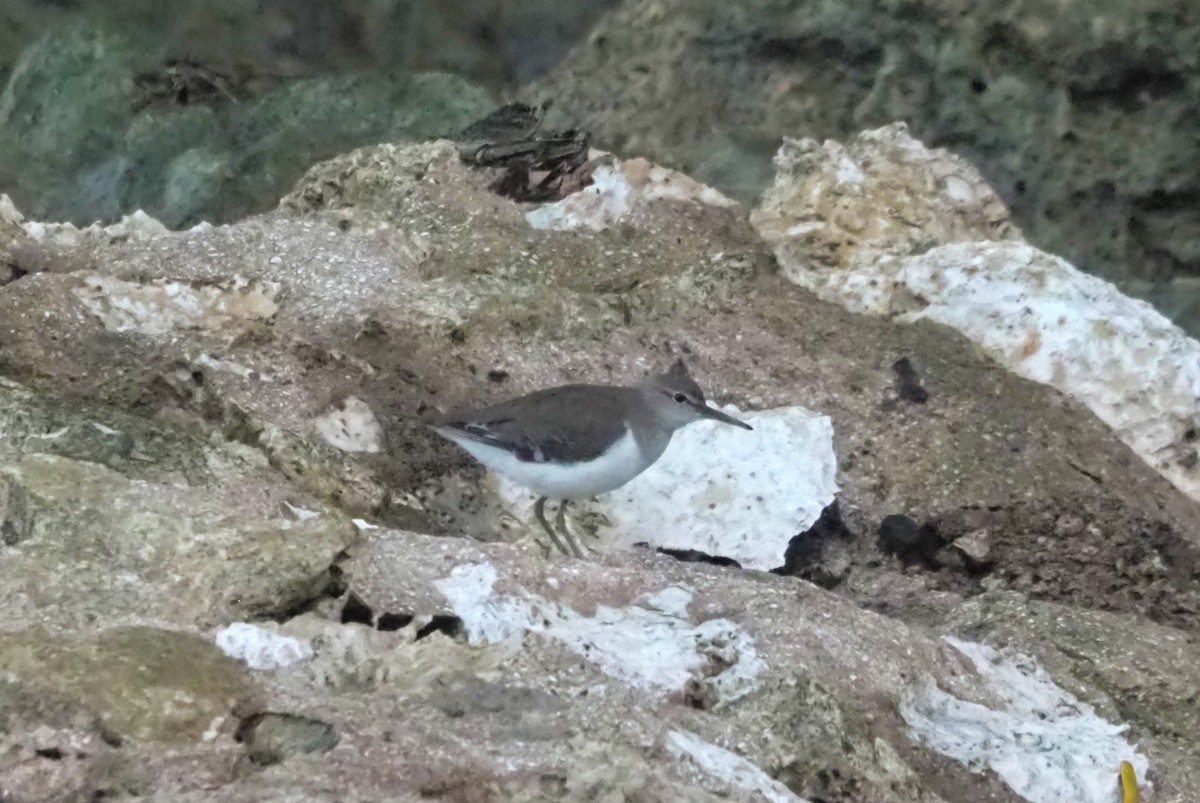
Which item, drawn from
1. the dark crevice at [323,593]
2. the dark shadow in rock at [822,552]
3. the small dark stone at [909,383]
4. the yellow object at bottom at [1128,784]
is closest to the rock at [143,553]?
the dark crevice at [323,593]

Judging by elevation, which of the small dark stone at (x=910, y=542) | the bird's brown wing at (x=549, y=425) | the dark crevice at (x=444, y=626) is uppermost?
the dark crevice at (x=444, y=626)

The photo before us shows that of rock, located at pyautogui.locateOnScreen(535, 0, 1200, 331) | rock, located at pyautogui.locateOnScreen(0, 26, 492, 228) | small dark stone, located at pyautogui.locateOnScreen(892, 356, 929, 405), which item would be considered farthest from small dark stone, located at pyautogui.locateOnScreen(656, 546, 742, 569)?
rock, located at pyautogui.locateOnScreen(0, 26, 492, 228)

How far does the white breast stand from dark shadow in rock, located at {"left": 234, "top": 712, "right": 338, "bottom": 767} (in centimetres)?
165

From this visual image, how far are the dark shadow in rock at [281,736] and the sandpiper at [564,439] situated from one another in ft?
5.19

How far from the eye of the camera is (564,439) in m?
4.26

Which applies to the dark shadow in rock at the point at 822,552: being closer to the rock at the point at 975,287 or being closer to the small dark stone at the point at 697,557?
the small dark stone at the point at 697,557

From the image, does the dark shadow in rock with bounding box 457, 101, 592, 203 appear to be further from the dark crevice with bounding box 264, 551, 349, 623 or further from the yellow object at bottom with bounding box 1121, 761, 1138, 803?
the yellow object at bottom with bounding box 1121, 761, 1138, 803

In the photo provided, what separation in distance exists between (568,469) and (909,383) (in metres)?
1.59

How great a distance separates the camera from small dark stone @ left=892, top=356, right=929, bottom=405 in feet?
16.5

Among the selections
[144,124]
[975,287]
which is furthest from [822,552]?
[144,124]

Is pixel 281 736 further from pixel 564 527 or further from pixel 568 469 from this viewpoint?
pixel 564 527

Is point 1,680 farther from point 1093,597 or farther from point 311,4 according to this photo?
point 311,4

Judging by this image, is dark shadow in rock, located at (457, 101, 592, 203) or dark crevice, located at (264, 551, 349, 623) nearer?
dark crevice, located at (264, 551, 349, 623)

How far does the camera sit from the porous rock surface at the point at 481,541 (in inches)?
108
